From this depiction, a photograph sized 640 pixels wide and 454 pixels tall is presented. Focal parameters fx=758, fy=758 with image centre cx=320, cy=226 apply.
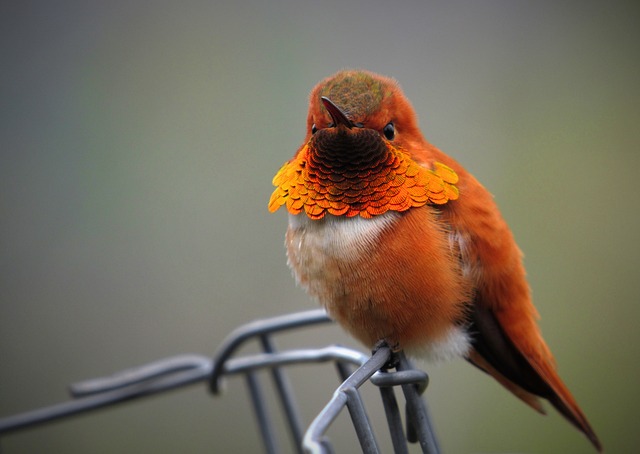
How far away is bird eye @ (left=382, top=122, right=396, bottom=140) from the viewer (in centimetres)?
152

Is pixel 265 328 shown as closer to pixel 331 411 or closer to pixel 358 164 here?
pixel 358 164

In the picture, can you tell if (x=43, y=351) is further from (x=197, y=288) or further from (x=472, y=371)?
(x=472, y=371)

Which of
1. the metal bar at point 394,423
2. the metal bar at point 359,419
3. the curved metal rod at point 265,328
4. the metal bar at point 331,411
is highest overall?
the curved metal rod at point 265,328

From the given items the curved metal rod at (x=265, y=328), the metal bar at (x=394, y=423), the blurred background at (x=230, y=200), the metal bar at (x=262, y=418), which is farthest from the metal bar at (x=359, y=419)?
the blurred background at (x=230, y=200)

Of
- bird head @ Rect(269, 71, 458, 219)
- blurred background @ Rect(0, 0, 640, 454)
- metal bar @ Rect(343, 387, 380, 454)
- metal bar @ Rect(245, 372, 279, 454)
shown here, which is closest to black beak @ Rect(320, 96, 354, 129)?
bird head @ Rect(269, 71, 458, 219)

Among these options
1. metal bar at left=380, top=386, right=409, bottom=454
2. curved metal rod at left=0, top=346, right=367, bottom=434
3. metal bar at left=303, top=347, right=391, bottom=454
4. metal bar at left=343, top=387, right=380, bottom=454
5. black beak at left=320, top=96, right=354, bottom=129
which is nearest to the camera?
metal bar at left=303, top=347, right=391, bottom=454

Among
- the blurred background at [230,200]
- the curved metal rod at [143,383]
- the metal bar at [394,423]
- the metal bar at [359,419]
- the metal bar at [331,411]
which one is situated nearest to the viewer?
the metal bar at [331,411]

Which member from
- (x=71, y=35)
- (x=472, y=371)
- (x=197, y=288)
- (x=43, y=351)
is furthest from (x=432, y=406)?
(x=71, y=35)

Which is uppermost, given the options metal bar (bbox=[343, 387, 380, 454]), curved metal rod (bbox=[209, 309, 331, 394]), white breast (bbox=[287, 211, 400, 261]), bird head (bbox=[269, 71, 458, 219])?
bird head (bbox=[269, 71, 458, 219])

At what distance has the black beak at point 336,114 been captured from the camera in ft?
4.40

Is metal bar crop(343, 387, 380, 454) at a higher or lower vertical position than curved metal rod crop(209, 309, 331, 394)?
lower

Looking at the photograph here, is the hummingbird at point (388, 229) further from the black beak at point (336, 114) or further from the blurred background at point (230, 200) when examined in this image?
the blurred background at point (230, 200)

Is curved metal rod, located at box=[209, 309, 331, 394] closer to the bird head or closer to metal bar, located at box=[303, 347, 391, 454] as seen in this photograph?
the bird head

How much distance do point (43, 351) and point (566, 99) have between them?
9.09 feet
